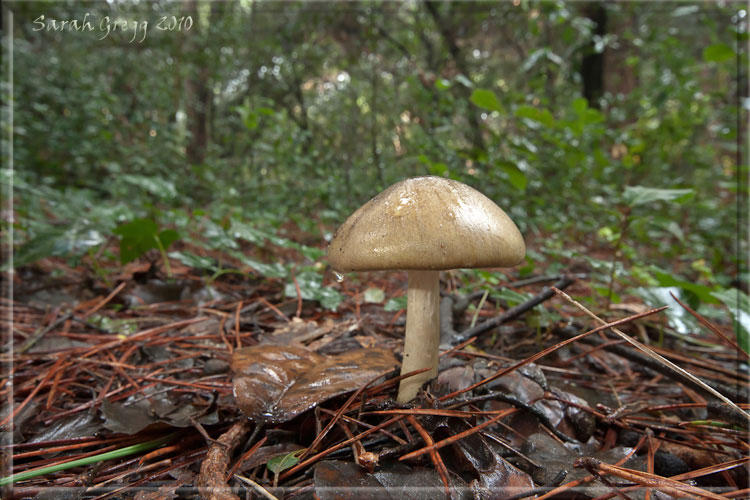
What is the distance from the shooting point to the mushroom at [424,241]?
4.14 feet

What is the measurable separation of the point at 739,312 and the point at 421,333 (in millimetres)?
1527

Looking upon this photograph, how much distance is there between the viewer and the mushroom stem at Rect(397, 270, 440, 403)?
5.06 ft

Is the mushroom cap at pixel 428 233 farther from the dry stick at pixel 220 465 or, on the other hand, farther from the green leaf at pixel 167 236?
the green leaf at pixel 167 236

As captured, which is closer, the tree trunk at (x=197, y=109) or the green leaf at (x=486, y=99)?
the green leaf at (x=486, y=99)

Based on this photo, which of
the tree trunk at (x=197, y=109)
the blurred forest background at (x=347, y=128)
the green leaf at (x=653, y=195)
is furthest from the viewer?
the tree trunk at (x=197, y=109)

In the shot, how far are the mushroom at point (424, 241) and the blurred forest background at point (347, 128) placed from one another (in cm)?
108

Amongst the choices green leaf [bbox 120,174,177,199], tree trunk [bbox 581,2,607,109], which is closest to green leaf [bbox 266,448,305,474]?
green leaf [bbox 120,174,177,199]

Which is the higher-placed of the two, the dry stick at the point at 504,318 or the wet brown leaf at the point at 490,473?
the dry stick at the point at 504,318

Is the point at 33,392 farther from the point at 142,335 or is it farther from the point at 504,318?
the point at 504,318

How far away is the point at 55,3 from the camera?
6.24m

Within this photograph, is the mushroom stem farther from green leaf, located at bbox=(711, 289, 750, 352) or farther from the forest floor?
green leaf, located at bbox=(711, 289, 750, 352)

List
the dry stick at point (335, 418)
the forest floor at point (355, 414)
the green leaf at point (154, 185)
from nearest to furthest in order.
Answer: the forest floor at point (355, 414) < the dry stick at point (335, 418) < the green leaf at point (154, 185)

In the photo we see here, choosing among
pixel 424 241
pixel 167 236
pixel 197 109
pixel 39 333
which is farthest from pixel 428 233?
pixel 197 109

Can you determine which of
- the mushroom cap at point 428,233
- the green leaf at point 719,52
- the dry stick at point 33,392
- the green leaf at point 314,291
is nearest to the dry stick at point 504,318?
the mushroom cap at point 428,233
